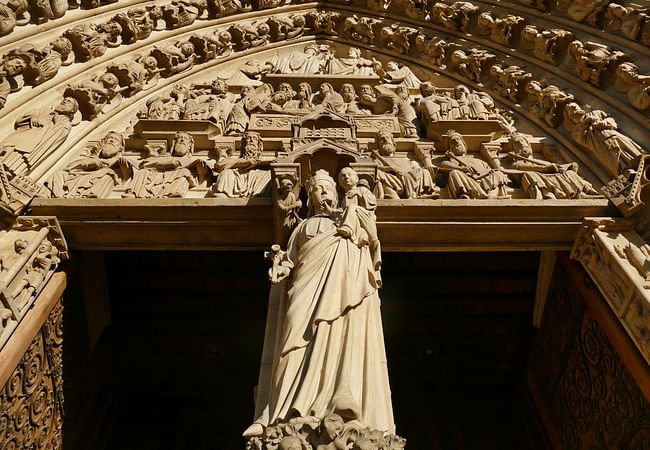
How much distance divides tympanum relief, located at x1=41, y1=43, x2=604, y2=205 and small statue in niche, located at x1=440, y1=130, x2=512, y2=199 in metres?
0.01

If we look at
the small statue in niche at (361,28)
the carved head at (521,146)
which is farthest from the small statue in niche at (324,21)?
the carved head at (521,146)

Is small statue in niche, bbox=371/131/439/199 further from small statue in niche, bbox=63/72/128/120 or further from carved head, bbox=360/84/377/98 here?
small statue in niche, bbox=63/72/128/120

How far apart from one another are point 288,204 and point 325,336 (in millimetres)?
1728

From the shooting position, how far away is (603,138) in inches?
226

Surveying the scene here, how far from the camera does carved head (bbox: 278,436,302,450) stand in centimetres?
259

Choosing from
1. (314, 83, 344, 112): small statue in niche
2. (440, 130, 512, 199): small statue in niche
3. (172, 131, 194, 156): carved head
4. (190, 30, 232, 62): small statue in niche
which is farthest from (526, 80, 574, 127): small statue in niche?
(190, 30, 232, 62): small statue in niche

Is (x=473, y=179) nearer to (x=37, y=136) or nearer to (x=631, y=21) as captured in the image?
(x=631, y=21)

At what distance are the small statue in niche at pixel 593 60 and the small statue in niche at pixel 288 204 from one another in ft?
13.5

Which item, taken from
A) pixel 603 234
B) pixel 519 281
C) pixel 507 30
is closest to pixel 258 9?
pixel 507 30

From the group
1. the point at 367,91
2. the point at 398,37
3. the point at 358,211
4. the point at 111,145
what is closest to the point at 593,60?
the point at 367,91

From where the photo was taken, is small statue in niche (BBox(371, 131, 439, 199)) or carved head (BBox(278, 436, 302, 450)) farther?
small statue in niche (BBox(371, 131, 439, 199))

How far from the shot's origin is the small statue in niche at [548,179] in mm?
5438

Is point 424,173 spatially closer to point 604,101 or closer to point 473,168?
point 473,168

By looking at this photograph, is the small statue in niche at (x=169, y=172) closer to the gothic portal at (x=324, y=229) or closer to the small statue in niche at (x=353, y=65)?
the gothic portal at (x=324, y=229)
